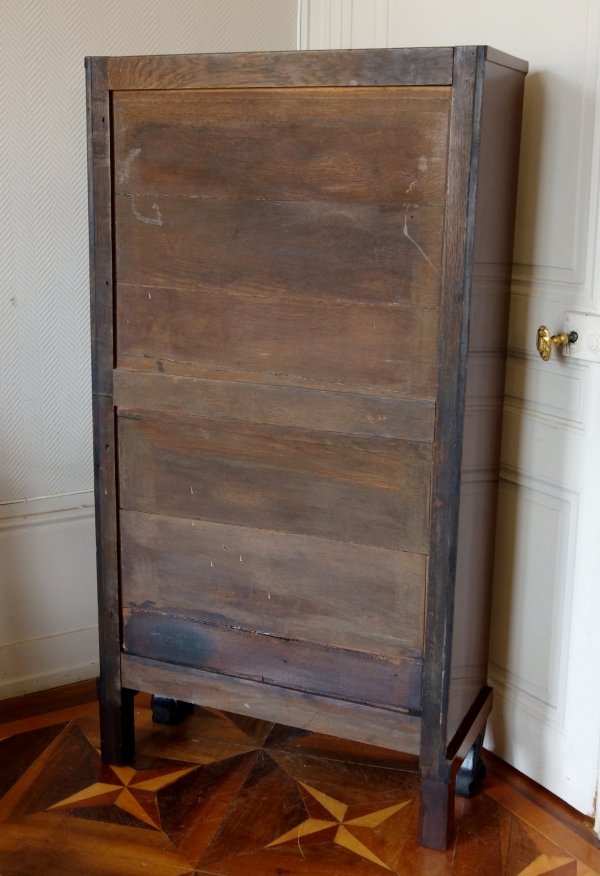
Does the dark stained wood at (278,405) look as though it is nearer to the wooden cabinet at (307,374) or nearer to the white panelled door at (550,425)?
the wooden cabinet at (307,374)

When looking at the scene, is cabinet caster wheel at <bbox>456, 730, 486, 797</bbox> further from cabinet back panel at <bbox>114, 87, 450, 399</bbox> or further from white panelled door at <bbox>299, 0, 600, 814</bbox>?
cabinet back panel at <bbox>114, 87, 450, 399</bbox>

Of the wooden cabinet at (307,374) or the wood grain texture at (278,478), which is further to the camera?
the wood grain texture at (278,478)

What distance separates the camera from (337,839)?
5.87 ft

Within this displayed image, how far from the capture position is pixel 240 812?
1.86 meters

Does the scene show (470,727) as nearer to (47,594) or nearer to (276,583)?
(276,583)

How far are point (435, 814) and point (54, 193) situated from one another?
5.31 ft

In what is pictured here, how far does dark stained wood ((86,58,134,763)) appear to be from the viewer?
5.60 ft

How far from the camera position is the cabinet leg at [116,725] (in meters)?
1.97

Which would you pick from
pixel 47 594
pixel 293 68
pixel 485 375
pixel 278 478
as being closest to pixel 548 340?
pixel 485 375

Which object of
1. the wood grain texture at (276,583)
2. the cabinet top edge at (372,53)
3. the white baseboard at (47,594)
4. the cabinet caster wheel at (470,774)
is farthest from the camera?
the white baseboard at (47,594)

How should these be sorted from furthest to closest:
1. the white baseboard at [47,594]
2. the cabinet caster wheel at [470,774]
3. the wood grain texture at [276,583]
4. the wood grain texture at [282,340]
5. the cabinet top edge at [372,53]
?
the white baseboard at [47,594] → the cabinet caster wheel at [470,774] → the wood grain texture at [276,583] → the wood grain texture at [282,340] → the cabinet top edge at [372,53]

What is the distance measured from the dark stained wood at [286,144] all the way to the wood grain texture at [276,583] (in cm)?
65

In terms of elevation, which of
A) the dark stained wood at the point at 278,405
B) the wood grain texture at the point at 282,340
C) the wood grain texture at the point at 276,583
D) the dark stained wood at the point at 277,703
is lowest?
the dark stained wood at the point at 277,703

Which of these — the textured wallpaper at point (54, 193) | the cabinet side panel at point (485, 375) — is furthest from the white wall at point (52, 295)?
the cabinet side panel at point (485, 375)
